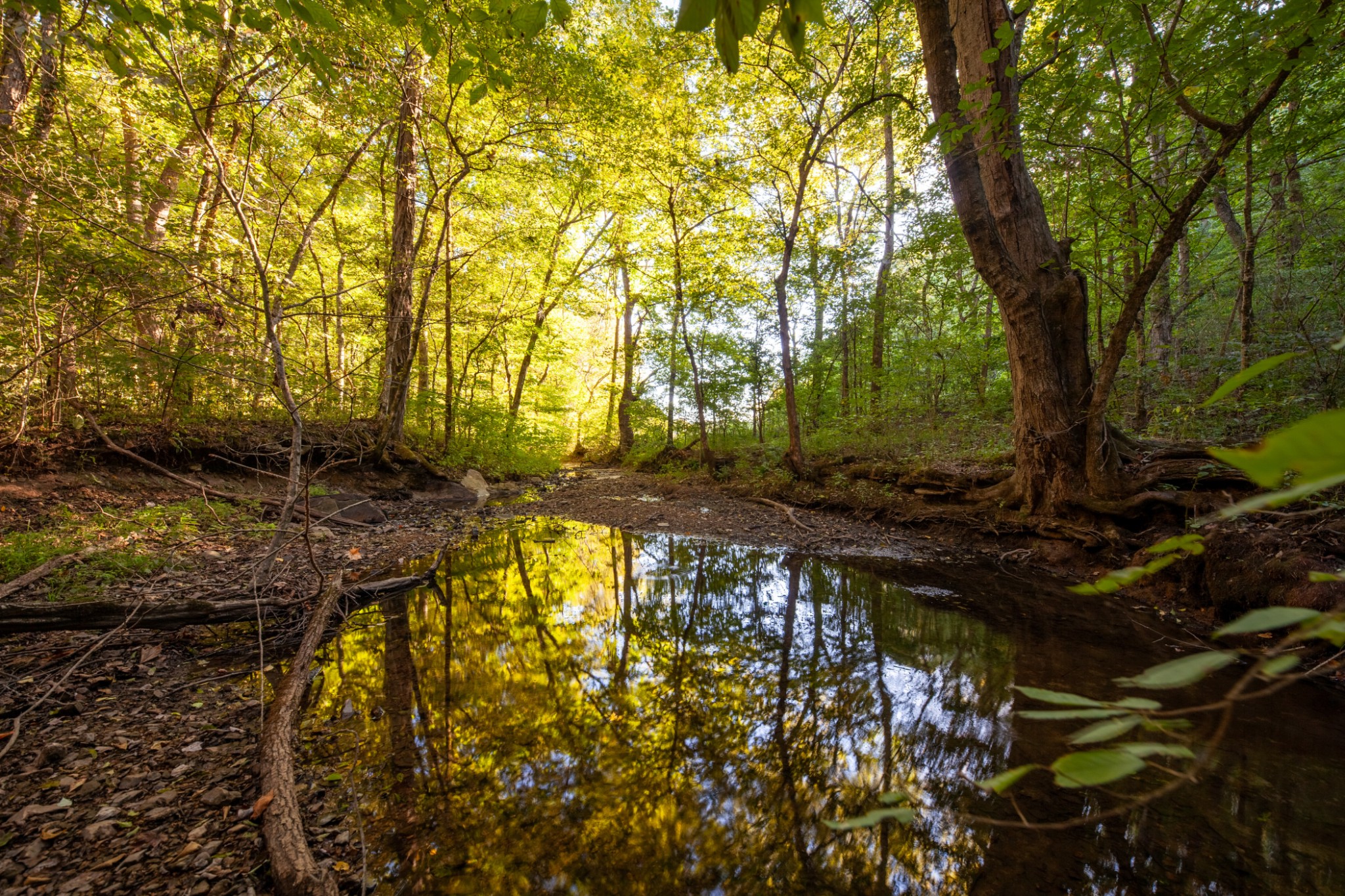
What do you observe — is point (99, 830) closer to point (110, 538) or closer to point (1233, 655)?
point (1233, 655)

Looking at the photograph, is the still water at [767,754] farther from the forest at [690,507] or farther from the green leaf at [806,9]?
the green leaf at [806,9]

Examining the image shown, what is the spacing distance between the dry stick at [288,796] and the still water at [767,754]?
0.74ft

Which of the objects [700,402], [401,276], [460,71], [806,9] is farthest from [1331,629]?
[700,402]

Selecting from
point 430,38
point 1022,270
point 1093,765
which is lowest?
point 1093,765

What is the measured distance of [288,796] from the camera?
230 centimetres

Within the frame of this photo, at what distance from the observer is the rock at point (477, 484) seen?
37.0 feet

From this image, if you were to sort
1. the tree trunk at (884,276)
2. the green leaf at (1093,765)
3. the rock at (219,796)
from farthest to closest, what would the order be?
1. the tree trunk at (884,276)
2. the rock at (219,796)
3. the green leaf at (1093,765)

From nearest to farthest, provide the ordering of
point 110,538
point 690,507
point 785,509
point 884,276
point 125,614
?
point 125,614 → point 110,538 → point 785,509 → point 690,507 → point 884,276

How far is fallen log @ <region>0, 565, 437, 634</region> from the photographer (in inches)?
129

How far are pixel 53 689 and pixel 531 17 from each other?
4.31m

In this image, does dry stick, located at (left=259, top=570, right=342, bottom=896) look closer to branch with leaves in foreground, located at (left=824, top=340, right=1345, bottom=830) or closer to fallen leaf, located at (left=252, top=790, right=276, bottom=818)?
fallen leaf, located at (left=252, top=790, right=276, bottom=818)

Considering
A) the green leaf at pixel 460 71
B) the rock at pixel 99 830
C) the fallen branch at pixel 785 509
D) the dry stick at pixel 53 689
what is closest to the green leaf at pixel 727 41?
the green leaf at pixel 460 71

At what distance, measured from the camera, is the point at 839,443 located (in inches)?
429

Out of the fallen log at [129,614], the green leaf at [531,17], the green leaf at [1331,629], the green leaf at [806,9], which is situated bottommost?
the fallen log at [129,614]
